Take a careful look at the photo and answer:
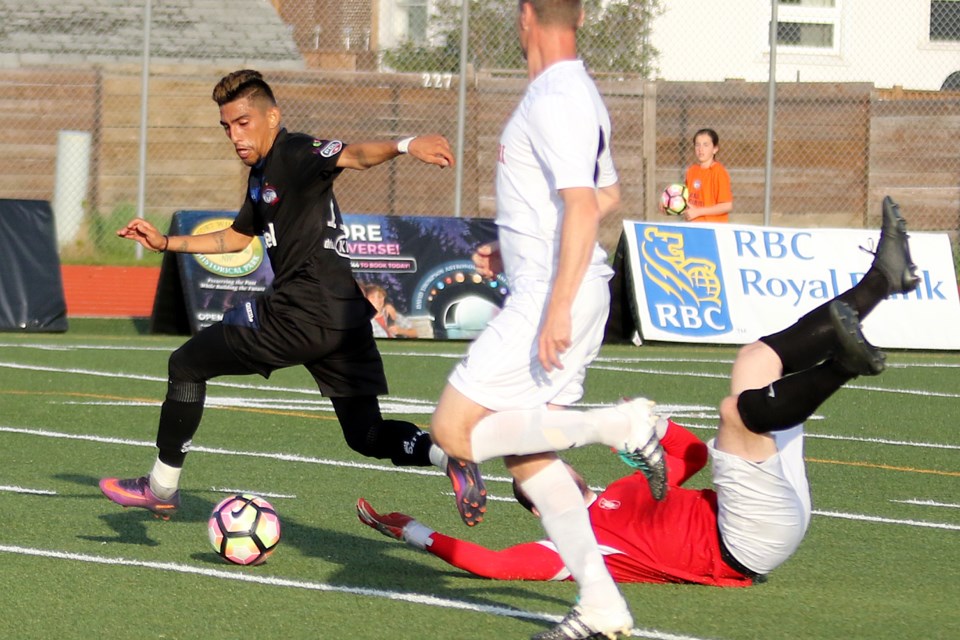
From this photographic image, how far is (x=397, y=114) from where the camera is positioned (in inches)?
855

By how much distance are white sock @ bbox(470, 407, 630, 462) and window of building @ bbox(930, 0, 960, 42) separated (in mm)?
25153

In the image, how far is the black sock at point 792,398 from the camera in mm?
5508

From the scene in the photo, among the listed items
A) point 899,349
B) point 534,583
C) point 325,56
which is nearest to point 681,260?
point 899,349

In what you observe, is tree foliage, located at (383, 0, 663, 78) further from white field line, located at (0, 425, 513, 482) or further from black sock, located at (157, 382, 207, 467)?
black sock, located at (157, 382, 207, 467)

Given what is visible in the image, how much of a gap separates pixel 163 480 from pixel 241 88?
5.53ft

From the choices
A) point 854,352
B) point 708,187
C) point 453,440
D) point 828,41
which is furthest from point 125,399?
point 828,41

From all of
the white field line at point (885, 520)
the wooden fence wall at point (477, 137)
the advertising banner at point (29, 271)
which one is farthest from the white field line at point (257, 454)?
the wooden fence wall at point (477, 137)

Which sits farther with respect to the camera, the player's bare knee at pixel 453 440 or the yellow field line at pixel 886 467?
the yellow field line at pixel 886 467

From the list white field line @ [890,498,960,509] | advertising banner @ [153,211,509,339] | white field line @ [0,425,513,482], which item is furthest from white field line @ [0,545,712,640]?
advertising banner @ [153,211,509,339]

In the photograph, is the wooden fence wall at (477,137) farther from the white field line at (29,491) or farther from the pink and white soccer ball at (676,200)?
the white field line at (29,491)

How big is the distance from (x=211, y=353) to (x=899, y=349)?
11.0 metres

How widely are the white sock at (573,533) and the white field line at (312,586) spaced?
386 millimetres

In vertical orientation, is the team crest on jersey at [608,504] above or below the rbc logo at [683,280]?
below

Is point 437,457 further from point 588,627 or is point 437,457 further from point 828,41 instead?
point 828,41
